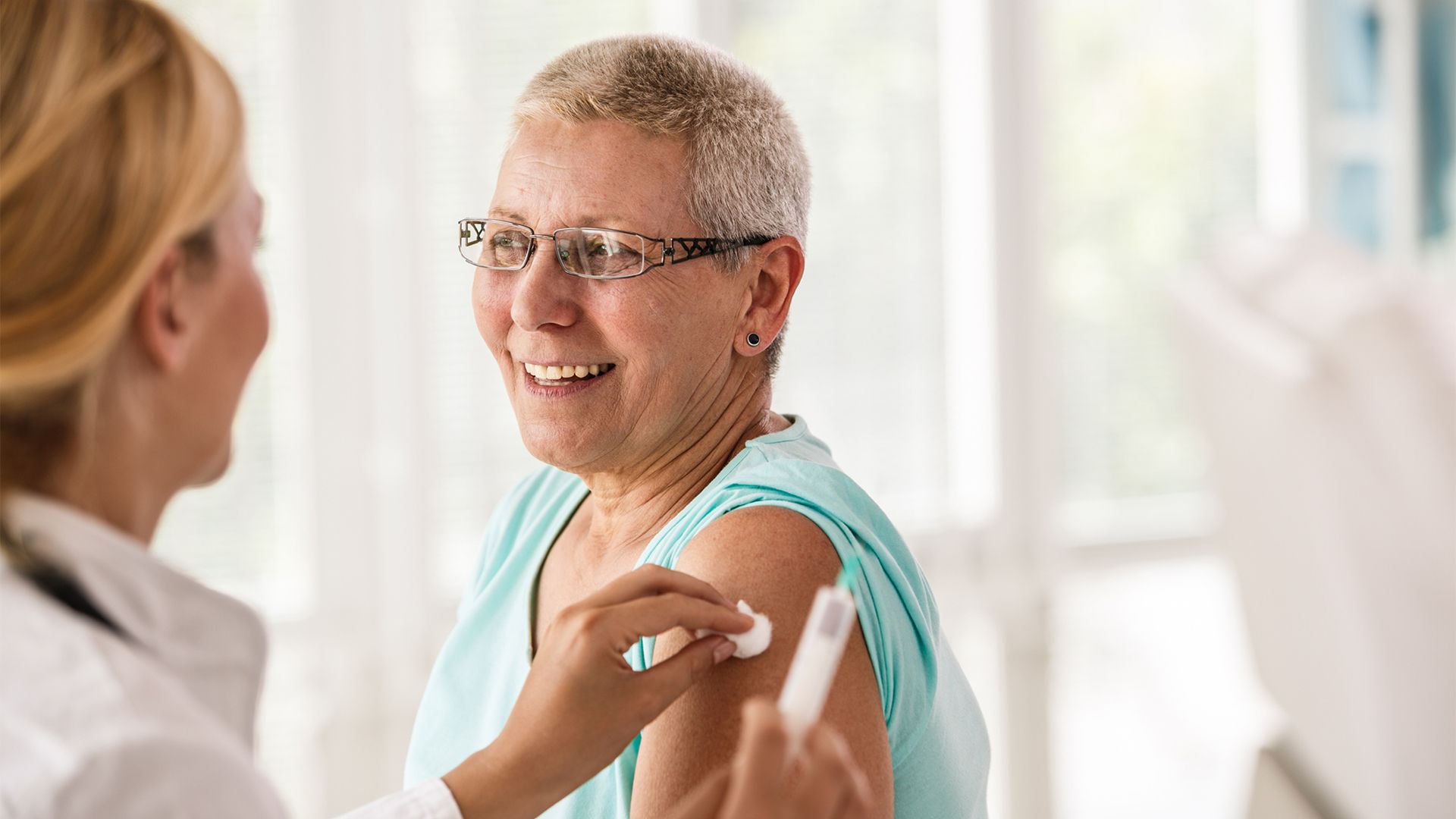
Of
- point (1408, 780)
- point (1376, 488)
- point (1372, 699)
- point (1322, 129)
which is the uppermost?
point (1322, 129)

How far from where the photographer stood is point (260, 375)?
3.31 m

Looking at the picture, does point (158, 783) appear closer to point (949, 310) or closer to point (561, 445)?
point (561, 445)

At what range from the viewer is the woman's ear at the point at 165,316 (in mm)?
684

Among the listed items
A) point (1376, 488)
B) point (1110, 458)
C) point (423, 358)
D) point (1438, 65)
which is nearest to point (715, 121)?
point (1376, 488)

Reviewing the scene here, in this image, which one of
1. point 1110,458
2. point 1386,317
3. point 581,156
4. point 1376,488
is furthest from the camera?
point 1110,458

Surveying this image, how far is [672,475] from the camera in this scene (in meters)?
1.21

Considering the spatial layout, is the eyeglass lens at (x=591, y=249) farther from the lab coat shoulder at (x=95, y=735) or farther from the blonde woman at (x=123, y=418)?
the lab coat shoulder at (x=95, y=735)

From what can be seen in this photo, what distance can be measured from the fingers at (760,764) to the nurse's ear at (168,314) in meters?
0.39

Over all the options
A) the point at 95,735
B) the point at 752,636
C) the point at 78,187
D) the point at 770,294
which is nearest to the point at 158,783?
the point at 95,735

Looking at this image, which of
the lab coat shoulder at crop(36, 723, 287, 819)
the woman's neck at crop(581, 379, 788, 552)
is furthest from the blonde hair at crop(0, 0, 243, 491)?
the woman's neck at crop(581, 379, 788, 552)

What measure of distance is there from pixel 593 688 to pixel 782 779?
26cm

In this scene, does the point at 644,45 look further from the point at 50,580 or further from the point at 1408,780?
the point at 1408,780

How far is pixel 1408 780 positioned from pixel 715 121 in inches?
74.9

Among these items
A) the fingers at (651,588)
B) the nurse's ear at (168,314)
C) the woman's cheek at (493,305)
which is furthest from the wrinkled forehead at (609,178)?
the nurse's ear at (168,314)
